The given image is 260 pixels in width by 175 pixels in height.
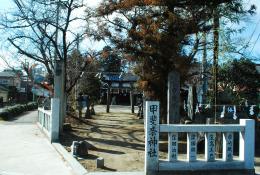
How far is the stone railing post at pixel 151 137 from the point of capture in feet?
32.9

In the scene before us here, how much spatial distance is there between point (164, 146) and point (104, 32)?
645cm

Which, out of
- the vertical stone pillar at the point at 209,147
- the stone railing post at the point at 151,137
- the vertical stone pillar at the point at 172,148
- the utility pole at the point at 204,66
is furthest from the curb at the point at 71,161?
the utility pole at the point at 204,66

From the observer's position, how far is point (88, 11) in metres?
22.1

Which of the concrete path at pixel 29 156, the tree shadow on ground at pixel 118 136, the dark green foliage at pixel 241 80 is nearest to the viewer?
the concrete path at pixel 29 156

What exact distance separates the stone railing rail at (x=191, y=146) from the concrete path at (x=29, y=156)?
2.11 m

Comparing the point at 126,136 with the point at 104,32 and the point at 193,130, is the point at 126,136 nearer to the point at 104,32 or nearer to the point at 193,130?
the point at 104,32

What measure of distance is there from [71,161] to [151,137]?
291cm

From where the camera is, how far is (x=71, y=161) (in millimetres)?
12070

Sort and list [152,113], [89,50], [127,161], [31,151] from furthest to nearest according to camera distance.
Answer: [89,50] → [31,151] → [127,161] → [152,113]

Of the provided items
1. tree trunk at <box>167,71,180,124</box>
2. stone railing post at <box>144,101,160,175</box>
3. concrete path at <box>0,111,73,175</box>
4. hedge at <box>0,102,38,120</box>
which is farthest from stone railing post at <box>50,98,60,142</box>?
hedge at <box>0,102,38,120</box>

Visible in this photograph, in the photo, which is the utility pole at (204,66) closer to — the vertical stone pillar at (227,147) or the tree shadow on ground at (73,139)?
the tree shadow on ground at (73,139)

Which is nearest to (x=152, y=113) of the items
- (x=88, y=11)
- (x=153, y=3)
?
(x=153, y=3)

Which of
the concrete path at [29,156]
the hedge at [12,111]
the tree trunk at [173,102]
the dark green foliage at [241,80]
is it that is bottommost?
the concrete path at [29,156]

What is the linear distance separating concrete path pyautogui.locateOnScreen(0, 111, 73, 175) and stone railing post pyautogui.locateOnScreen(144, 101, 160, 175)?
1.96m
